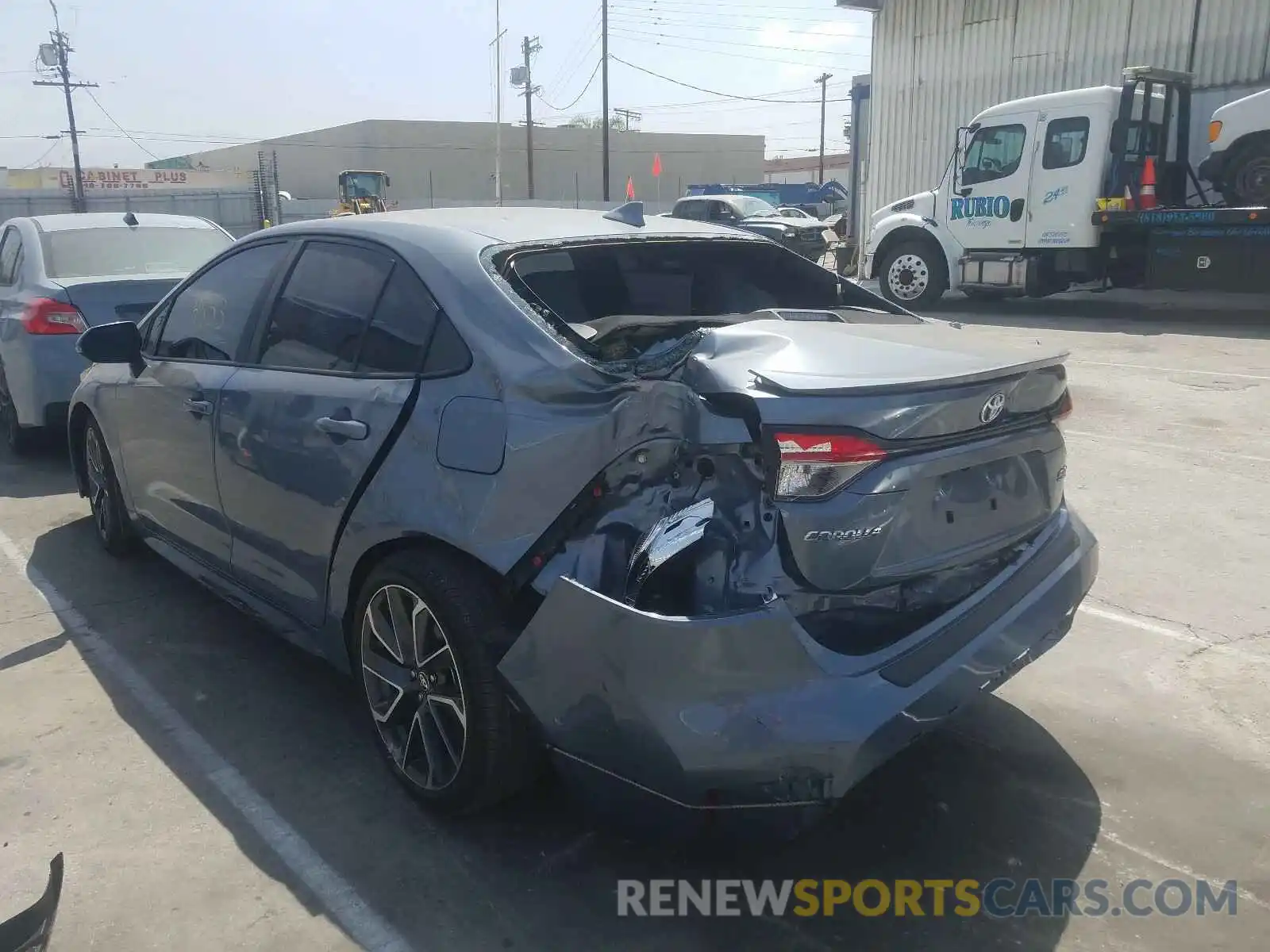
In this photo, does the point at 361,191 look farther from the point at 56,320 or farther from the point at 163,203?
the point at 56,320

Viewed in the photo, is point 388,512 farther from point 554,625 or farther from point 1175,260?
point 1175,260

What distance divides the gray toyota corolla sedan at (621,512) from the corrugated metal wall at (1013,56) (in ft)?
55.6

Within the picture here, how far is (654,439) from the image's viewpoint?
2.56 metres

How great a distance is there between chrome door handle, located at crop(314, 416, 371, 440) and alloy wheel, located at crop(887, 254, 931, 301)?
14.8 meters

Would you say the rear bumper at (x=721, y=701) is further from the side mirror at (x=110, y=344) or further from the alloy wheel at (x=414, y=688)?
the side mirror at (x=110, y=344)

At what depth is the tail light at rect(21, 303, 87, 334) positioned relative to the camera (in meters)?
6.78

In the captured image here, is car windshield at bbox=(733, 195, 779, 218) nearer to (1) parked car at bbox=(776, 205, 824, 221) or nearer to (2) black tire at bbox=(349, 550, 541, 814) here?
(1) parked car at bbox=(776, 205, 824, 221)

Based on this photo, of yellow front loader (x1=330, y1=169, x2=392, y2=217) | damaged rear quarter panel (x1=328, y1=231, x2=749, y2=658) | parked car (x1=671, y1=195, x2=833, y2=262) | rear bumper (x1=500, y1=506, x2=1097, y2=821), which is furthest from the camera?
yellow front loader (x1=330, y1=169, x2=392, y2=217)

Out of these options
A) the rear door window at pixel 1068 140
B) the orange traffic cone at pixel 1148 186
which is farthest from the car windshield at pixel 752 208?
the orange traffic cone at pixel 1148 186

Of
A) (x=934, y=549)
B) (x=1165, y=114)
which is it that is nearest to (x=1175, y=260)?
(x=1165, y=114)

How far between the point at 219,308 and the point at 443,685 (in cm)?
208

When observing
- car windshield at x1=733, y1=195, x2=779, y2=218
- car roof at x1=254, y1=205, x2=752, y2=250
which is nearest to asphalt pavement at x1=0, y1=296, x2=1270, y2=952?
car roof at x1=254, y1=205, x2=752, y2=250

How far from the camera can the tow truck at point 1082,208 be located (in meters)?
14.3

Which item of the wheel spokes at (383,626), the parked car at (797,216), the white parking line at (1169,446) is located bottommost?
the white parking line at (1169,446)
